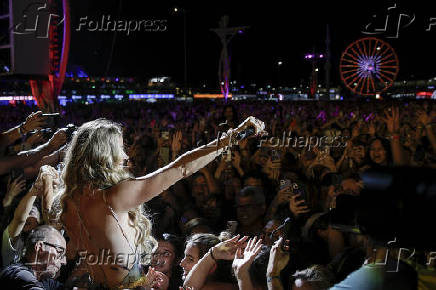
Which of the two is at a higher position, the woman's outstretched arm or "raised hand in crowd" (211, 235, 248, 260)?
the woman's outstretched arm

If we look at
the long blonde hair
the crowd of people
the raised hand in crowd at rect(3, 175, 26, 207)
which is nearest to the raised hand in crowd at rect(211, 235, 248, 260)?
the crowd of people

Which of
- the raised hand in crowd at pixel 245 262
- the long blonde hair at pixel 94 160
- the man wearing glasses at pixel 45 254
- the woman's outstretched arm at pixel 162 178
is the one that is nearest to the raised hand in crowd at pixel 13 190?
the man wearing glasses at pixel 45 254

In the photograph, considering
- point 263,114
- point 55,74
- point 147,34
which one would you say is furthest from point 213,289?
point 147,34

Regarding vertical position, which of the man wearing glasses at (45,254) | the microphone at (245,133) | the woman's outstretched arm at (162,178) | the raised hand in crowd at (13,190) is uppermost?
the microphone at (245,133)

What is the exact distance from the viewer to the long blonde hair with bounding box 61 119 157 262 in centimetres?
238

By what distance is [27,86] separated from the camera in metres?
24.9

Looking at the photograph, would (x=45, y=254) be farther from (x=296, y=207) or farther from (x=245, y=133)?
(x=296, y=207)

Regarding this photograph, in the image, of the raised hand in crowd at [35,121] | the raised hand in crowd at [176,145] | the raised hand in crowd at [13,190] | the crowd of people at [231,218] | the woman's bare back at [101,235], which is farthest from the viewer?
the raised hand in crowd at [176,145]

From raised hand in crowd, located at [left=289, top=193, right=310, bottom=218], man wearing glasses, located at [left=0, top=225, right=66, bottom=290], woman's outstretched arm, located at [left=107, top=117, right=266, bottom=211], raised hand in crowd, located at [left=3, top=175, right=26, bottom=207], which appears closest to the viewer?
woman's outstretched arm, located at [left=107, top=117, right=266, bottom=211]

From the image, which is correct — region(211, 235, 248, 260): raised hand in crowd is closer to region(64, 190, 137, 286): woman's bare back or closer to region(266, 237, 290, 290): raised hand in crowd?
region(266, 237, 290, 290): raised hand in crowd

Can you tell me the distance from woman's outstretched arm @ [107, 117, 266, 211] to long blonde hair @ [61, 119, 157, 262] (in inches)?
4.4

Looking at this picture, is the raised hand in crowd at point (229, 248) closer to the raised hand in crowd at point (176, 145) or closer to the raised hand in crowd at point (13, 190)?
the raised hand in crowd at point (13, 190)

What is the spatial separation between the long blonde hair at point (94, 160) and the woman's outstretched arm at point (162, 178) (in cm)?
11

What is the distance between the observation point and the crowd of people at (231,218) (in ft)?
8.21
